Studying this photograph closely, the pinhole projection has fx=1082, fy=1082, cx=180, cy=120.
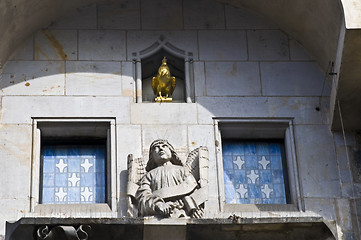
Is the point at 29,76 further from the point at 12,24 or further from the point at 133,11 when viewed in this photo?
the point at 133,11

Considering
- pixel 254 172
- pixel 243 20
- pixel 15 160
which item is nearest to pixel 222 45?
pixel 243 20

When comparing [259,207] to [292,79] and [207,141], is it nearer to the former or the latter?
[207,141]

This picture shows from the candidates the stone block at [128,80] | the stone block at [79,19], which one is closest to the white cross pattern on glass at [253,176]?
the stone block at [128,80]

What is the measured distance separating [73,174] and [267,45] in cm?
314

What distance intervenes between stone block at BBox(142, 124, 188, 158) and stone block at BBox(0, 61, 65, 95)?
124 cm

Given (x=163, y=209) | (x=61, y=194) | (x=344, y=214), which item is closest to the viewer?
(x=163, y=209)

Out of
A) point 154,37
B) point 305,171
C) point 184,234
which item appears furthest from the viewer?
point 154,37

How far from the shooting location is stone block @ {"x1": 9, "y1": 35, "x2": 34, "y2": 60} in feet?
46.2

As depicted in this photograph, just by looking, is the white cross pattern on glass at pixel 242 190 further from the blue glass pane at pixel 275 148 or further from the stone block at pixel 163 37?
the stone block at pixel 163 37

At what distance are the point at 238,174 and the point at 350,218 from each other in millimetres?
1550

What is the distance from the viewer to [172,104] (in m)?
13.9

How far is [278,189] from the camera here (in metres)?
13.7

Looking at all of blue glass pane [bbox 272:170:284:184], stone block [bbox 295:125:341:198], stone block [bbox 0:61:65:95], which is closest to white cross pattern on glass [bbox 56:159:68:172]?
stone block [bbox 0:61:65:95]

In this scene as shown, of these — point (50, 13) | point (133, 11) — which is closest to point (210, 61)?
point (133, 11)
